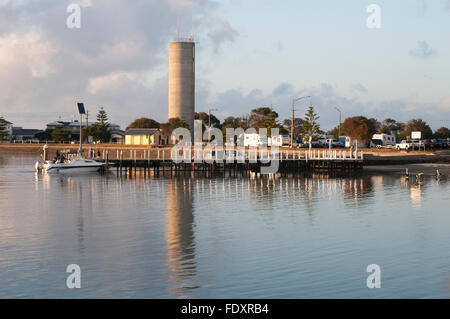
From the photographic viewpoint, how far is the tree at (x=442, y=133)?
592 feet

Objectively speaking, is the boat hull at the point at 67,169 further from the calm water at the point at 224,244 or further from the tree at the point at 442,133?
the tree at the point at 442,133

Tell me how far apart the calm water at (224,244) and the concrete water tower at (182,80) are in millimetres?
121279

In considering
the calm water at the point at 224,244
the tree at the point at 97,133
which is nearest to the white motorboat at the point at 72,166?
the calm water at the point at 224,244

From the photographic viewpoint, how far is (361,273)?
2088 cm

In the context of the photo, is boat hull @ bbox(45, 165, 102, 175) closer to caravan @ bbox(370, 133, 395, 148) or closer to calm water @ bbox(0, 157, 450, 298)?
calm water @ bbox(0, 157, 450, 298)

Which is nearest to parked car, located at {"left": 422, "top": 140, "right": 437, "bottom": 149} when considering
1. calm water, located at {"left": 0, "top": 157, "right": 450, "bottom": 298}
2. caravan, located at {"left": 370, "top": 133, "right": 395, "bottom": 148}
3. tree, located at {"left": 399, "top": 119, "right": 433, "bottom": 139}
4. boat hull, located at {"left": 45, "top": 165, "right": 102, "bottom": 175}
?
caravan, located at {"left": 370, "top": 133, "right": 395, "bottom": 148}

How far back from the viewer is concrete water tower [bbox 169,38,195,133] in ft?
563

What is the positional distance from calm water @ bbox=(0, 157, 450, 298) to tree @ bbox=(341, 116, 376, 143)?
82468 millimetres

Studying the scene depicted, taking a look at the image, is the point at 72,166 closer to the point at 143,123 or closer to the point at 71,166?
the point at 71,166

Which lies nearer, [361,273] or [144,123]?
[361,273]

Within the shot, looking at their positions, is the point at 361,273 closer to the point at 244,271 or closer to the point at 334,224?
the point at 244,271

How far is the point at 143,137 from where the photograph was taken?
153 metres

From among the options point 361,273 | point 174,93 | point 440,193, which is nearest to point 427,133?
point 174,93
